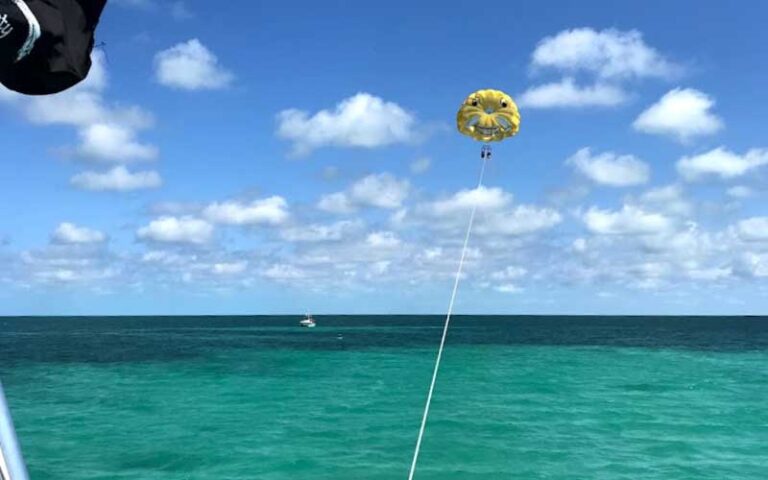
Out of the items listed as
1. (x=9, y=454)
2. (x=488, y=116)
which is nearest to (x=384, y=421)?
(x=488, y=116)

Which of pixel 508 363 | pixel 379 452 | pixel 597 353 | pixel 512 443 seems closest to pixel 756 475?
pixel 512 443

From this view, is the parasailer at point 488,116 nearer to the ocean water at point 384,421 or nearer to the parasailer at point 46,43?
the ocean water at point 384,421

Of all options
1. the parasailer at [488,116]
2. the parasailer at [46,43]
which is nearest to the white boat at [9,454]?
the parasailer at [46,43]

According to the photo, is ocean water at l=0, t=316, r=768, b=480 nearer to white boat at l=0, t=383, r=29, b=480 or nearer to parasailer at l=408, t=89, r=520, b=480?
parasailer at l=408, t=89, r=520, b=480

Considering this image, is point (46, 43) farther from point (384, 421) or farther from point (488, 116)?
point (384, 421)

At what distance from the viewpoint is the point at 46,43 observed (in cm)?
178

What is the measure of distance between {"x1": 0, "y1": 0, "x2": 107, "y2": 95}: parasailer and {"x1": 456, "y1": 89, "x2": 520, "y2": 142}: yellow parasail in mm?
18120

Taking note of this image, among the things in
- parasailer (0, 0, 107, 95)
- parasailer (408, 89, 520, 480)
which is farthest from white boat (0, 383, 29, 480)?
parasailer (408, 89, 520, 480)

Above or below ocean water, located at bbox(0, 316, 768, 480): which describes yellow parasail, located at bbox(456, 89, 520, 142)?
above

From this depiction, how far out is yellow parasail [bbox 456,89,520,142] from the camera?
19.4m

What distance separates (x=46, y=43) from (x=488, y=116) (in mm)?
18315

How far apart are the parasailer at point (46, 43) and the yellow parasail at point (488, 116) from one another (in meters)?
18.1

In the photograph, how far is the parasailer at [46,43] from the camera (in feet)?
5.57

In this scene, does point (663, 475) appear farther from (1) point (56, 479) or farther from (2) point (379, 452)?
(1) point (56, 479)
